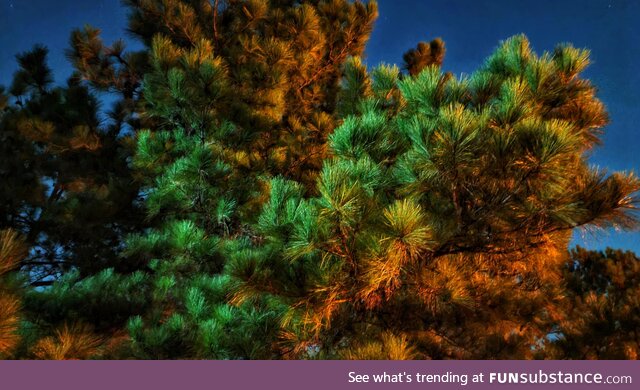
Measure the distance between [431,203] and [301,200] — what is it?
80 centimetres

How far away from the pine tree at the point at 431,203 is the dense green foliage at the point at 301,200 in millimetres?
11

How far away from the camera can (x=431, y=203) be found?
2395 millimetres

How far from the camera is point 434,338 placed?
Answer: 316 centimetres

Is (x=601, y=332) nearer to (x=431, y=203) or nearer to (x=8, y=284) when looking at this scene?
(x=431, y=203)

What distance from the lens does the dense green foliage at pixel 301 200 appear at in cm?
198

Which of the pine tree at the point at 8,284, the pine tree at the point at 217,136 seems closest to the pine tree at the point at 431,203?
the pine tree at the point at 217,136

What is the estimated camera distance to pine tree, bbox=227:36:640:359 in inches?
75.5

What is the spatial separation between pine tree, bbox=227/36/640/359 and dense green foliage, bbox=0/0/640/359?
0.01 meters

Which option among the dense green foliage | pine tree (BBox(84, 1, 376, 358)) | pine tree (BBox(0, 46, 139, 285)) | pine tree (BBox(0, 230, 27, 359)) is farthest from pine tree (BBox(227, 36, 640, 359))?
pine tree (BBox(0, 46, 139, 285))

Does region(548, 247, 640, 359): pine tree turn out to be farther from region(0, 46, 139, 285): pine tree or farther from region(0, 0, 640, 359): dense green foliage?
region(0, 46, 139, 285): pine tree

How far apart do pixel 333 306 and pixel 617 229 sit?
148 centimetres

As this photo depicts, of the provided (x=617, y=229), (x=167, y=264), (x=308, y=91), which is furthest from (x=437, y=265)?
(x=308, y=91)

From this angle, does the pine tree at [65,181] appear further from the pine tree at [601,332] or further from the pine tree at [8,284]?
the pine tree at [601,332]

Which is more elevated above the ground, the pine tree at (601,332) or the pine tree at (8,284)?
the pine tree at (601,332)
